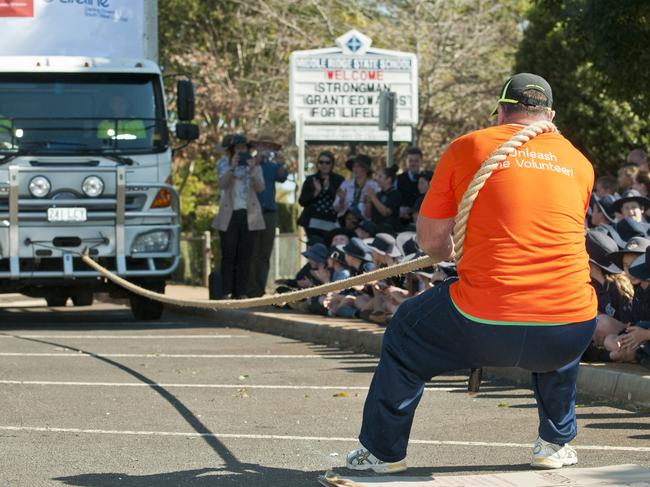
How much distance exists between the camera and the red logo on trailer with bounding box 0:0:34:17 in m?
16.2

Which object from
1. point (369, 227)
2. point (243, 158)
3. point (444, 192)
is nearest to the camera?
point (444, 192)

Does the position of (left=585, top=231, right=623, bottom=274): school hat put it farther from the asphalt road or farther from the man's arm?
the man's arm

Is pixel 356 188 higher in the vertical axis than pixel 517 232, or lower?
lower

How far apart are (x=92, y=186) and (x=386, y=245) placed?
3927 mm

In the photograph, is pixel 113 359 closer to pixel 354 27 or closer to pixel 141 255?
pixel 141 255

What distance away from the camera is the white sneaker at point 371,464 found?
253 inches

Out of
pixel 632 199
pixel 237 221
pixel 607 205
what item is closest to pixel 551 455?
pixel 632 199

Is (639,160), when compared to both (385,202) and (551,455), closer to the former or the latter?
(385,202)

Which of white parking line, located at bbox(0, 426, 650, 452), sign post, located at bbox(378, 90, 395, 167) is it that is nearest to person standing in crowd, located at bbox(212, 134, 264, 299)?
sign post, located at bbox(378, 90, 395, 167)

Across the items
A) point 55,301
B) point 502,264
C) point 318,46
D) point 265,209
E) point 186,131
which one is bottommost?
point 55,301

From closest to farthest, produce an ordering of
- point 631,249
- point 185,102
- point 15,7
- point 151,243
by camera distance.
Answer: point 631,249 → point 15,7 → point 151,243 → point 185,102

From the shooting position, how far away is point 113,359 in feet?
40.5

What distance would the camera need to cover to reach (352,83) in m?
24.6

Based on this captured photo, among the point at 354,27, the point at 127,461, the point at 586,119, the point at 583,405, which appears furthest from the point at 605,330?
the point at 354,27
